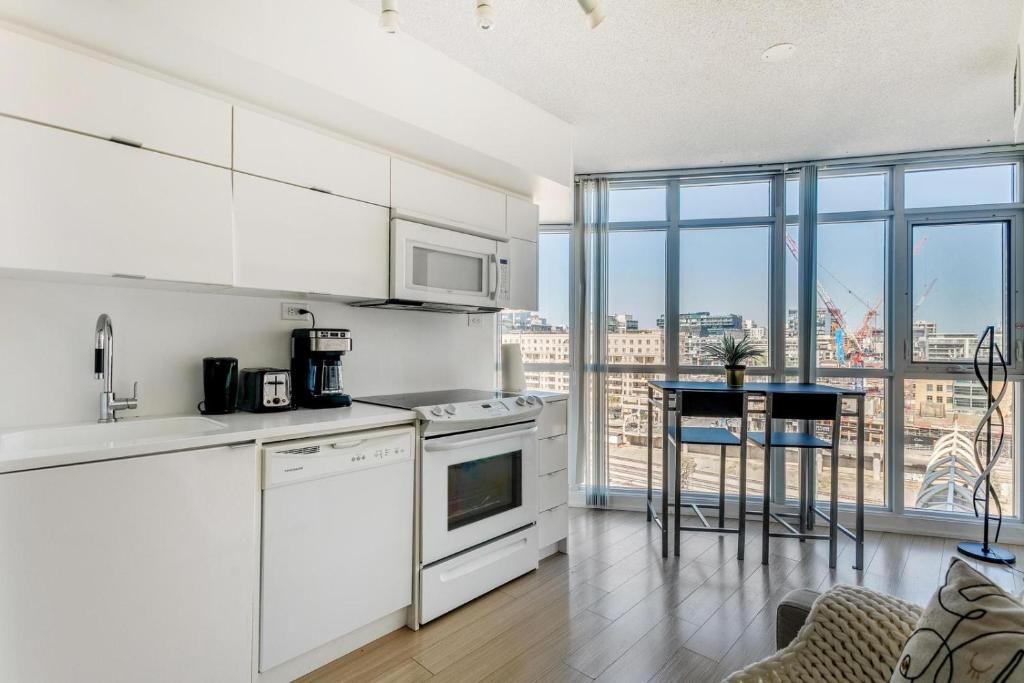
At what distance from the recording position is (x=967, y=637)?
0.68 metres

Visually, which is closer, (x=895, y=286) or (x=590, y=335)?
(x=895, y=286)

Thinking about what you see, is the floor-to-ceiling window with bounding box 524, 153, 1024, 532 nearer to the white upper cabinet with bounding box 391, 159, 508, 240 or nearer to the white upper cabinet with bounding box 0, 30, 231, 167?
the white upper cabinet with bounding box 391, 159, 508, 240

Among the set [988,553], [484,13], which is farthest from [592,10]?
[988,553]

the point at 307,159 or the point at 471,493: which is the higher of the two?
the point at 307,159

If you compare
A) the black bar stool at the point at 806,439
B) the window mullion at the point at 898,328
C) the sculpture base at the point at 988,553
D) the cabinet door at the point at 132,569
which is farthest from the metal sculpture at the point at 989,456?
the cabinet door at the point at 132,569

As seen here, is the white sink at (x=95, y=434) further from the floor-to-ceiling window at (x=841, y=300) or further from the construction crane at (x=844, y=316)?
the construction crane at (x=844, y=316)

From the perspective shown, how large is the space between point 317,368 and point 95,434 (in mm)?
Answer: 834

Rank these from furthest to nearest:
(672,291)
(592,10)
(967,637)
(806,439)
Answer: (672,291) < (806,439) < (592,10) < (967,637)

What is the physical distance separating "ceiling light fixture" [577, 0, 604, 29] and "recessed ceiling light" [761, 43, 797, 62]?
1451 mm

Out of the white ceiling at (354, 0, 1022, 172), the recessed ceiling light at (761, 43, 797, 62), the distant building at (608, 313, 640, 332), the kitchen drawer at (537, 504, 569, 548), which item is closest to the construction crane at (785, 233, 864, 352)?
the white ceiling at (354, 0, 1022, 172)

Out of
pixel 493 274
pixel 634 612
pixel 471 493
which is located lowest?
pixel 634 612

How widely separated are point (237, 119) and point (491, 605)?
2366 millimetres

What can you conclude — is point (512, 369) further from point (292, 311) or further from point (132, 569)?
point (132, 569)

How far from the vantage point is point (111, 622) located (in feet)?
4.76
